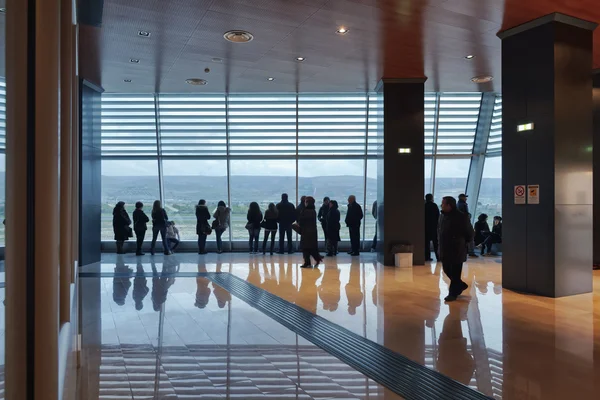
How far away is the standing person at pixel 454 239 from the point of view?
23.0 ft

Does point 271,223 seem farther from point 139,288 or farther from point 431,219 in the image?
point 139,288

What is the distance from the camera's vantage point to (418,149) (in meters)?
11.1

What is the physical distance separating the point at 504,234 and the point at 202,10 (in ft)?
19.3

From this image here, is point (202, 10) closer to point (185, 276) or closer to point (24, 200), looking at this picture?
point (185, 276)

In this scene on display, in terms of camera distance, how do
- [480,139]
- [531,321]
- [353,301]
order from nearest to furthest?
[531,321], [353,301], [480,139]

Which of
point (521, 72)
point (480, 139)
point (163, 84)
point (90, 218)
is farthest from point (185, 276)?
point (480, 139)

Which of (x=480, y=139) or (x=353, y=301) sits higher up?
(x=480, y=139)

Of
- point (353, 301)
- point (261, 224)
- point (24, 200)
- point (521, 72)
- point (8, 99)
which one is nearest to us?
point (8, 99)

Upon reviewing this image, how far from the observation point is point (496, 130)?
14734 millimetres

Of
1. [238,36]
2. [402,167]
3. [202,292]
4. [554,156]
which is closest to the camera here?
[554,156]

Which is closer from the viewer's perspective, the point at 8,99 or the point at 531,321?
the point at 8,99

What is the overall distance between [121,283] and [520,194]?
22.4ft

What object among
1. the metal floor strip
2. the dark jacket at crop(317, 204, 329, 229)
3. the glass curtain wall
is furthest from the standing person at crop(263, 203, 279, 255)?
the metal floor strip

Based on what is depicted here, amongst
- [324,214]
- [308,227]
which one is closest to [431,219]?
[324,214]
